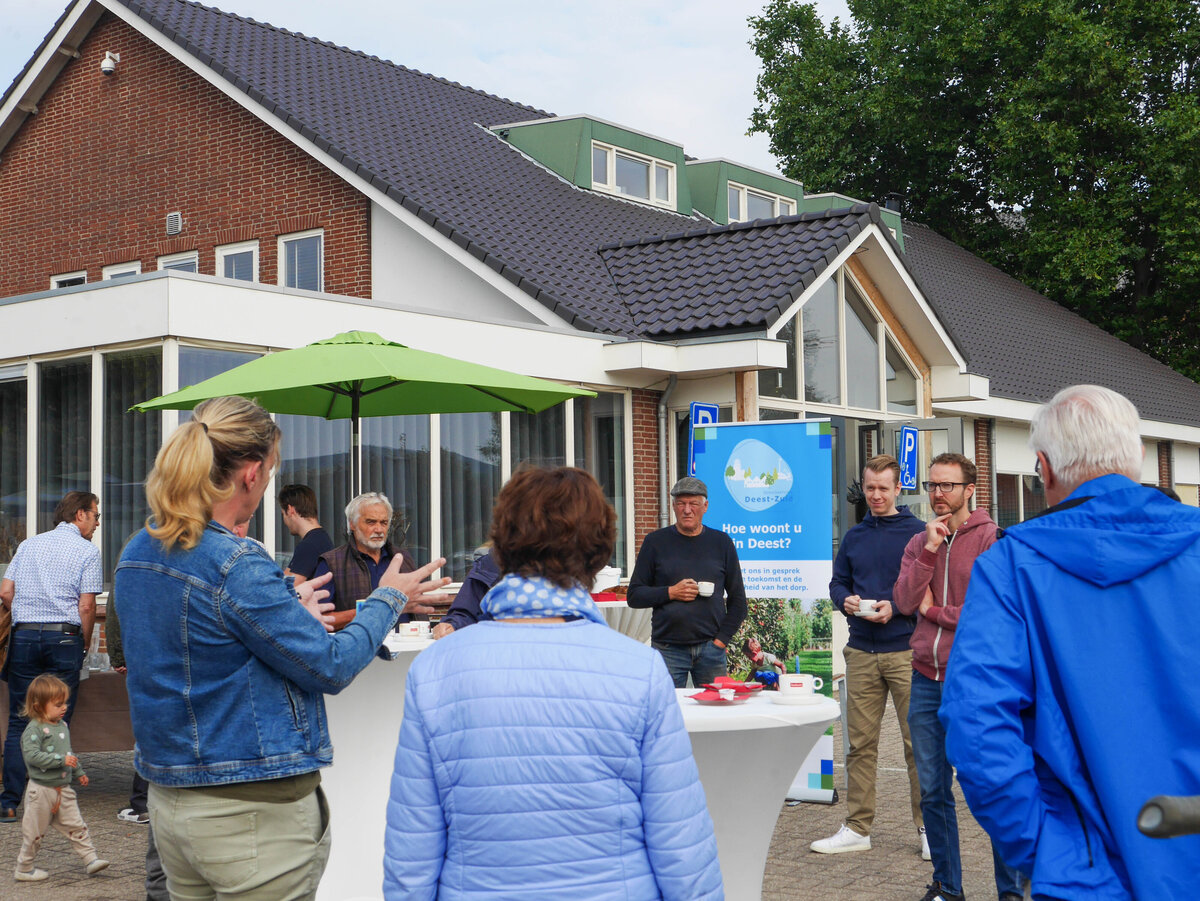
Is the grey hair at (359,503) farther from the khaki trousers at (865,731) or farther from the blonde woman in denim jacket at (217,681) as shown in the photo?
the blonde woman in denim jacket at (217,681)

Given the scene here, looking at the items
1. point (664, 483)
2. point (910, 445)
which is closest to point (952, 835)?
point (664, 483)

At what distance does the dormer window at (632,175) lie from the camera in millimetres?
20016

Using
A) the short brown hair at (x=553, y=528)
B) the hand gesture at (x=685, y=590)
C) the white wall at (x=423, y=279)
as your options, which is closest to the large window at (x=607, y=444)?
the white wall at (x=423, y=279)

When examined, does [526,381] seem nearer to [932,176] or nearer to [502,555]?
[502,555]

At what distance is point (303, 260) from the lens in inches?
632

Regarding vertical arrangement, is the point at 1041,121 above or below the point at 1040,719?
above

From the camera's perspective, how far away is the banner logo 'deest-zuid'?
920 cm

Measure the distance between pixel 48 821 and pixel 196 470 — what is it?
450cm

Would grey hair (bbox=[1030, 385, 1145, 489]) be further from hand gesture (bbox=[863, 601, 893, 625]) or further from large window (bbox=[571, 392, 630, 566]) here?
large window (bbox=[571, 392, 630, 566])

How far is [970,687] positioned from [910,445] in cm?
1267

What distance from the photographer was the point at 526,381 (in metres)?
7.93

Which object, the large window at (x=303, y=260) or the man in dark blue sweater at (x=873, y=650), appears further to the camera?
the large window at (x=303, y=260)

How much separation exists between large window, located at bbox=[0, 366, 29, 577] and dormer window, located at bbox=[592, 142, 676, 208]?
402 inches

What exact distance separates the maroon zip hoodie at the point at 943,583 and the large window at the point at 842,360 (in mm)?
8092
